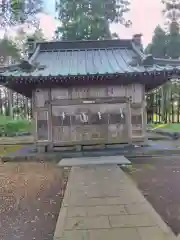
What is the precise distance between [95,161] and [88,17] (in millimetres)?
21832

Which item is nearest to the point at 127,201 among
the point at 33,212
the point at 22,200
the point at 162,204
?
the point at 162,204

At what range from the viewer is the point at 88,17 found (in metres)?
27.6

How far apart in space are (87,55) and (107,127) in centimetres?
355

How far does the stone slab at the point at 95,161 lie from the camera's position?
8141mm

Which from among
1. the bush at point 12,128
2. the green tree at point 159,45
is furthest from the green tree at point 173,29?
the bush at point 12,128

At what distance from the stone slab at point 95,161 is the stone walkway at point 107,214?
2078 mm

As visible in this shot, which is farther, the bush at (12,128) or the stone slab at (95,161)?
the bush at (12,128)

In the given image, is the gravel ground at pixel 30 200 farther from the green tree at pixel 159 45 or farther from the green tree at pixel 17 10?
the green tree at pixel 159 45

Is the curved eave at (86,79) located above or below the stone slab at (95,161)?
above

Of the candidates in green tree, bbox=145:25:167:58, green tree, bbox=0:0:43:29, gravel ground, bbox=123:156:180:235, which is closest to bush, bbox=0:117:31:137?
green tree, bbox=0:0:43:29

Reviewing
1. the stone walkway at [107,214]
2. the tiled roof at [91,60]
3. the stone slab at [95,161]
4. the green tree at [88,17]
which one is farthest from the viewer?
the green tree at [88,17]

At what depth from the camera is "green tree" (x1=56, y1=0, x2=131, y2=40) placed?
27000 millimetres

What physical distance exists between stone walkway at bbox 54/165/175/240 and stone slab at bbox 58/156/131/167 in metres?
2.08

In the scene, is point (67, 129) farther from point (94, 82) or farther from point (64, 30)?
point (64, 30)
